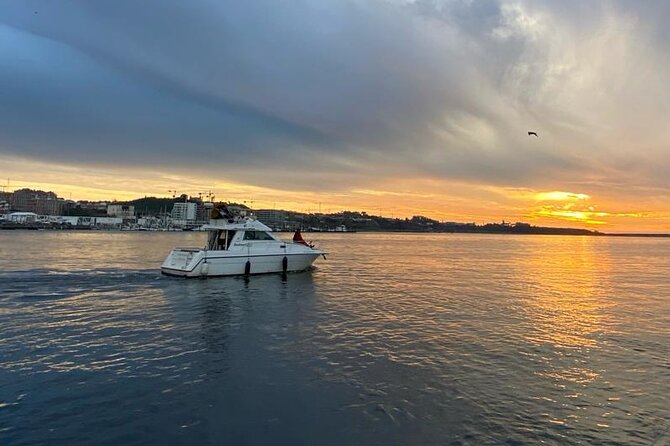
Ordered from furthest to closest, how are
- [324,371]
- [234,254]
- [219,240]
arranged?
[219,240], [234,254], [324,371]

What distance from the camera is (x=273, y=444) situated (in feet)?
28.4

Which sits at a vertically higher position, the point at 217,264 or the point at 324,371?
the point at 217,264

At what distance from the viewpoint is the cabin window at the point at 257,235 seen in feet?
118

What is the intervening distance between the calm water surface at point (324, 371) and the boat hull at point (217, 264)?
267 inches

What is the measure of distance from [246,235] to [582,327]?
23.8 metres

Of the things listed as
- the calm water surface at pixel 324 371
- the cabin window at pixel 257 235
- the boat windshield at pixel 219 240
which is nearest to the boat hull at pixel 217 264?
the cabin window at pixel 257 235

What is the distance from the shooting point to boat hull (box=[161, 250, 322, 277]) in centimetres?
3341

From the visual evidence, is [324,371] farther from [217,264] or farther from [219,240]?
[219,240]

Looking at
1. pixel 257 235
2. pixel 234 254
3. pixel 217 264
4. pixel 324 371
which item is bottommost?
pixel 324 371

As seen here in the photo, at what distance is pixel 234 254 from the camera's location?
1369 inches

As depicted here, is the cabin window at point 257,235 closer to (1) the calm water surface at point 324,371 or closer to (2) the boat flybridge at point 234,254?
(2) the boat flybridge at point 234,254

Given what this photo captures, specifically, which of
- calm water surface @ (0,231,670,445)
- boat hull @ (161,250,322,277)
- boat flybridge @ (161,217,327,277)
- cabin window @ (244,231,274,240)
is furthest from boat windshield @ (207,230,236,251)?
calm water surface @ (0,231,670,445)

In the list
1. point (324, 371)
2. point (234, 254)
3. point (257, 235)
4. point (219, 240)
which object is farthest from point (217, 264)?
point (324, 371)

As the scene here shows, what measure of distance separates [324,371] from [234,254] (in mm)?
23060
